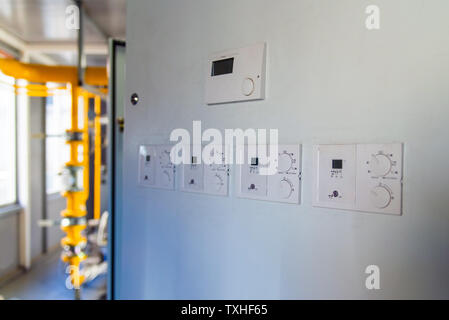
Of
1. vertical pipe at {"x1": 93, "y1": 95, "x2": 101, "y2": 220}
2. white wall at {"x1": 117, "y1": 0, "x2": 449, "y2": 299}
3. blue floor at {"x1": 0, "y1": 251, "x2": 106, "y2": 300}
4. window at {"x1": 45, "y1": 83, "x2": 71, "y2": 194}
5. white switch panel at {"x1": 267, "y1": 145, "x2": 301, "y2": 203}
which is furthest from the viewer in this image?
window at {"x1": 45, "y1": 83, "x2": 71, "y2": 194}

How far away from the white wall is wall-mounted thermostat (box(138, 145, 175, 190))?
1.2 inches

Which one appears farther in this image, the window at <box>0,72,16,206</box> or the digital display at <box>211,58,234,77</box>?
the window at <box>0,72,16,206</box>

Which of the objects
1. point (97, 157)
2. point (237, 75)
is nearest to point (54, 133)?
point (97, 157)

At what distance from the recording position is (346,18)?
540 mm

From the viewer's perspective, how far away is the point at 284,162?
606 mm

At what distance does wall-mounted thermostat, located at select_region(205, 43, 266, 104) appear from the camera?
2.07 feet

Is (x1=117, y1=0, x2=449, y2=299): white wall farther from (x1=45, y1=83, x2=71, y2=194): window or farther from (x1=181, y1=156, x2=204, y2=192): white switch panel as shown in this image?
(x1=45, y1=83, x2=71, y2=194): window

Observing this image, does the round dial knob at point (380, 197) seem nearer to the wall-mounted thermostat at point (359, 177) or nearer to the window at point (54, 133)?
the wall-mounted thermostat at point (359, 177)

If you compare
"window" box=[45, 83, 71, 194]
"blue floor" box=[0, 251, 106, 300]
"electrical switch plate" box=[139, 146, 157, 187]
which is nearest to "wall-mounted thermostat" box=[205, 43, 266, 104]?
"electrical switch plate" box=[139, 146, 157, 187]

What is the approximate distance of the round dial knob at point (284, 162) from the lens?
1.97ft

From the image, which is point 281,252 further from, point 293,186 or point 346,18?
point 346,18

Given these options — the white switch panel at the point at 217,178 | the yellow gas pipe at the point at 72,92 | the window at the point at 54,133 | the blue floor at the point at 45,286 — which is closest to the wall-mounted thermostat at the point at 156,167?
the white switch panel at the point at 217,178

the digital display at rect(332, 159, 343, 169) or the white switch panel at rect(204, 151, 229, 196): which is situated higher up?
the digital display at rect(332, 159, 343, 169)
